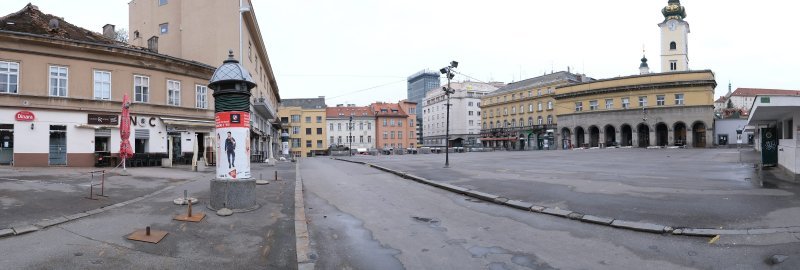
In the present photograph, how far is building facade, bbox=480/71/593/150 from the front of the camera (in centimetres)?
8375

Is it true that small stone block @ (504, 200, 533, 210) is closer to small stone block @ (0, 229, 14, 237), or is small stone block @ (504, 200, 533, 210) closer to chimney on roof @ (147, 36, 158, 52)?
small stone block @ (0, 229, 14, 237)

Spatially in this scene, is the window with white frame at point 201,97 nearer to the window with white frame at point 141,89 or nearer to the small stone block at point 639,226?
the window with white frame at point 141,89

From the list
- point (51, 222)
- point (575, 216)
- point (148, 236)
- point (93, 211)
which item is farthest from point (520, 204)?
point (51, 222)

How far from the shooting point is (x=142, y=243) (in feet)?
20.3

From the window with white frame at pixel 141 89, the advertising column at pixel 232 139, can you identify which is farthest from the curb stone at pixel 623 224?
the window with white frame at pixel 141 89

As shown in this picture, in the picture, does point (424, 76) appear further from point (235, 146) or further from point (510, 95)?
point (235, 146)

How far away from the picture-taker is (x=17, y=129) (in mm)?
20656

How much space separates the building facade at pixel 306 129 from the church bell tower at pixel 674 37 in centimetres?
6998

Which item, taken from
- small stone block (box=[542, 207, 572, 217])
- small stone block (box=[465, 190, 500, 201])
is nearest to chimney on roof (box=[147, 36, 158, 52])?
small stone block (box=[465, 190, 500, 201])

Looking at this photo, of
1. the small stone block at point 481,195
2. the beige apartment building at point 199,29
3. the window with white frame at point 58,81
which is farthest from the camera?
the beige apartment building at point 199,29

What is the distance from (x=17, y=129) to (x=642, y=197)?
27.0 meters

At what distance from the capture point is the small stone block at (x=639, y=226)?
23.1 ft

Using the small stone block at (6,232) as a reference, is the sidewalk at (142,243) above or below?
below

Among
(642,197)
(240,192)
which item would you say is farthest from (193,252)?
(642,197)
